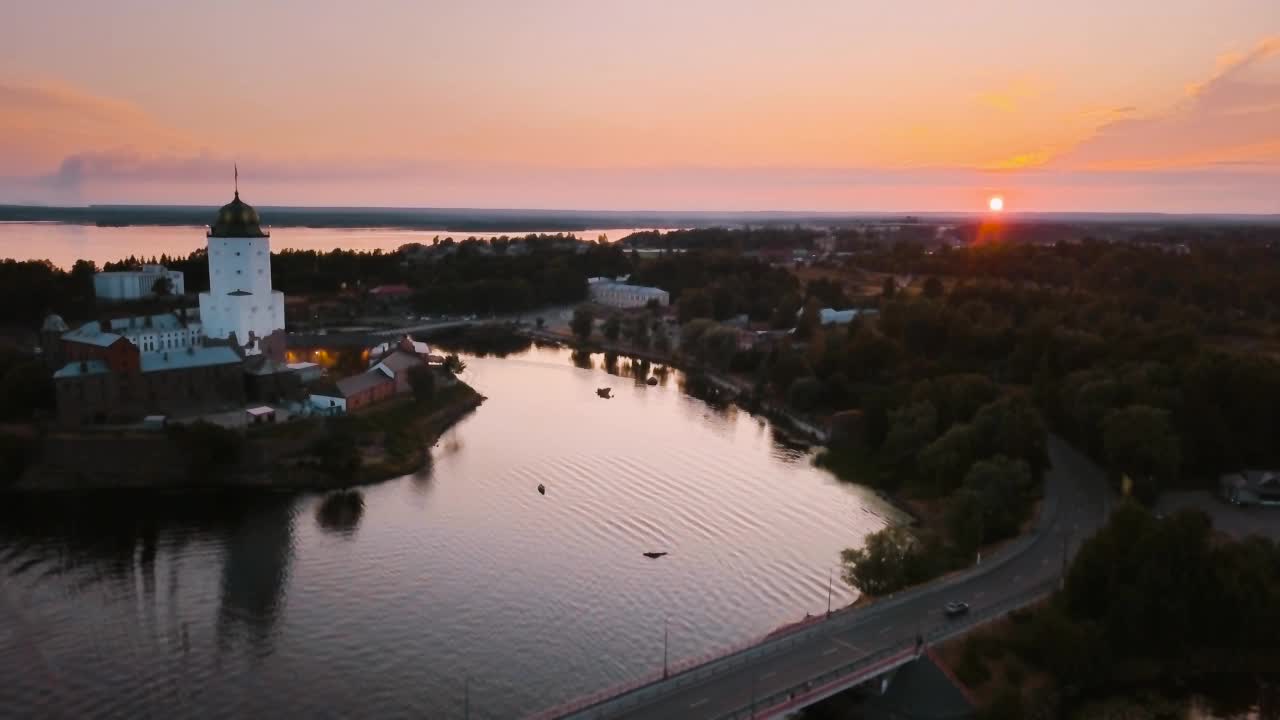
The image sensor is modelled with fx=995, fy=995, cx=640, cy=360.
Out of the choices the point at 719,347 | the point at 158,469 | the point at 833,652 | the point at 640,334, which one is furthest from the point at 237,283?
the point at 833,652

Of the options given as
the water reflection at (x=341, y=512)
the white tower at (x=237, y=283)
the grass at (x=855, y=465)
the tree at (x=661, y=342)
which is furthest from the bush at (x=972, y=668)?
the tree at (x=661, y=342)

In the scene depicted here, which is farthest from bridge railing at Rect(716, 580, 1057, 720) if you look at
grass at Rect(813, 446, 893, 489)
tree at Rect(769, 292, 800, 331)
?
tree at Rect(769, 292, 800, 331)

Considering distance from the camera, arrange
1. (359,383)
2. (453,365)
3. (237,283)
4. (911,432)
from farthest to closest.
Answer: (453,365) < (237,283) < (359,383) < (911,432)

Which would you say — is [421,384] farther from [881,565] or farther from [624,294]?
[624,294]

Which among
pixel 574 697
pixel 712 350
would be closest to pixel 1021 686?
pixel 574 697

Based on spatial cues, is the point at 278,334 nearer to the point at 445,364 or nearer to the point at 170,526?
the point at 445,364

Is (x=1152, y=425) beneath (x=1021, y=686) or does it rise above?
above

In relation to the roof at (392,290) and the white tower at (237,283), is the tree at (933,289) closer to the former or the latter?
the roof at (392,290)
